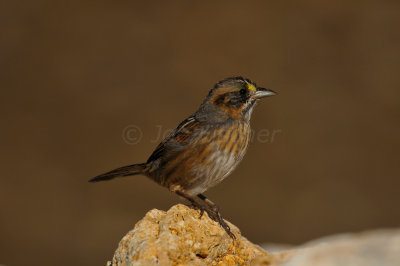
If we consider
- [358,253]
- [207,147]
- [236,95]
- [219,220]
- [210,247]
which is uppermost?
[236,95]

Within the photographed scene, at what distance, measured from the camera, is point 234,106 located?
5.74 metres

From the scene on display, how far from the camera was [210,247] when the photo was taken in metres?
4.48

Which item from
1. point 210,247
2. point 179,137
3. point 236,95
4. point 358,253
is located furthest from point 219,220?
point 358,253

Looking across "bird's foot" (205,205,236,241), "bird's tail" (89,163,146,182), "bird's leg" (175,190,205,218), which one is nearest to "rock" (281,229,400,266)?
"bird's foot" (205,205,236,241)

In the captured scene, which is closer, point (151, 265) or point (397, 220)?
point (151, 265)

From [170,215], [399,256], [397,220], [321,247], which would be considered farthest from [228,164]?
[397,220]

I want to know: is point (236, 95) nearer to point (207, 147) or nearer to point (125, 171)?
point (207, 147)

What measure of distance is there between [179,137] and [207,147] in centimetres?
37

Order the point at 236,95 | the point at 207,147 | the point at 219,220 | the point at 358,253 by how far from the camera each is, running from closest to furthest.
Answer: the point at 358,253
the point at 219,220
the point at 207,147
the point at 236,95

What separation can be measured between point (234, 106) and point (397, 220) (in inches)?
256

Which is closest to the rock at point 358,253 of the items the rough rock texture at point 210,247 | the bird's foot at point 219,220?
the rough rock texture at point 210,247

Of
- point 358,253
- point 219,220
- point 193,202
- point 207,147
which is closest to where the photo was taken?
point 358,253

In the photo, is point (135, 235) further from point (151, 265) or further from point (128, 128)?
point (128, 128)

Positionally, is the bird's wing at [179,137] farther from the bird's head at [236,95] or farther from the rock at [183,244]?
the rock at [183,244]
